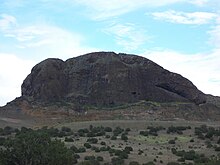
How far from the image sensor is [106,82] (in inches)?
3228

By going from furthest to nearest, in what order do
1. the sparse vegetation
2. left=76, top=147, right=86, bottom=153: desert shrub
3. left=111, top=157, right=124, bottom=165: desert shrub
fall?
1. left=76, top=147, right=86, bottom=153: desert shrub
2. left=111, top=157, right=124, bottom=165: desert shrub
3. the sparse vegetation

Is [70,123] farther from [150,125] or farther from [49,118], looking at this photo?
[150,125]

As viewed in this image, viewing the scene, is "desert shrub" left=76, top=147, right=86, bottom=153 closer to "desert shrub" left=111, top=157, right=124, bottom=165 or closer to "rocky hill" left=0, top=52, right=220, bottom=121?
"desert shrub" left=111, top=157, right=124, bottom=165

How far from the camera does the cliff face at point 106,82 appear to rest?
3209 inches

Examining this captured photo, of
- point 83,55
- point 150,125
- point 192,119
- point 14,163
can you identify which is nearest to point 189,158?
point 14,163

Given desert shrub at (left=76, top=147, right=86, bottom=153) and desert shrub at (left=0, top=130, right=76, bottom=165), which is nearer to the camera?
desert shrub at (left=0, top=130, right=76, bottom=165)

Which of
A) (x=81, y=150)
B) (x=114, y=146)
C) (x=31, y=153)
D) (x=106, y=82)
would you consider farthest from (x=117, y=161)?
(x=106, y=82)

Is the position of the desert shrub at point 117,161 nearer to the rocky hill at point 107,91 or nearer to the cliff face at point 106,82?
the rocky hill at point 107,91

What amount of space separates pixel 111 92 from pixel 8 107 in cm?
1729

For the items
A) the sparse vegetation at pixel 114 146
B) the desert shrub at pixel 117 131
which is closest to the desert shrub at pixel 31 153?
the sparse vegetation at pixel 114 146

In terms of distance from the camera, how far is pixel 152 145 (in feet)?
161

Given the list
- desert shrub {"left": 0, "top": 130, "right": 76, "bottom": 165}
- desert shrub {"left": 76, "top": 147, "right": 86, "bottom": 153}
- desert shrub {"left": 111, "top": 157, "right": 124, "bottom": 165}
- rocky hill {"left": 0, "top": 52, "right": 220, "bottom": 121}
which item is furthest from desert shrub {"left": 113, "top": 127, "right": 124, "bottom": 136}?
desert shrub {"left": 0, "top": 130, "right": 76, "bottom": 165}

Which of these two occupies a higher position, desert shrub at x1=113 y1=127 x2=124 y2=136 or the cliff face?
the cliff face

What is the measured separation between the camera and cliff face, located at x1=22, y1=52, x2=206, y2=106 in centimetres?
8150
